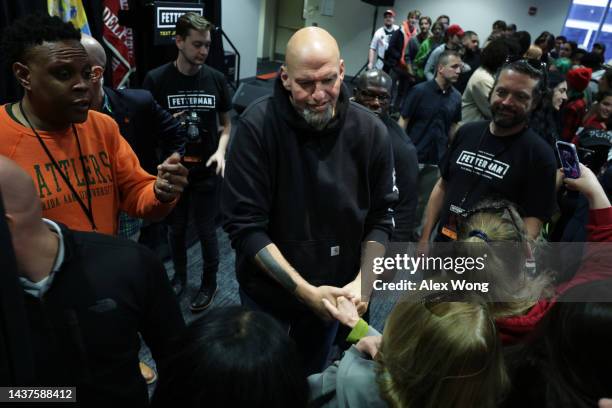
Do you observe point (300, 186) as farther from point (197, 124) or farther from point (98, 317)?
point (197, 124)

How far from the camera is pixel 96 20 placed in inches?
111

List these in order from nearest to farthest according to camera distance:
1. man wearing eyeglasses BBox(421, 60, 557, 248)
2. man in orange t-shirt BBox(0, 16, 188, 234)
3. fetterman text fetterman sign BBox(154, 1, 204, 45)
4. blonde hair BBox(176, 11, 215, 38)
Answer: man in orange t-shirt BBox(0, 16, 188, 234)
man wearing eyeglasses BBox(421, 60, 557, 248)
blonde hair BBox(176, 11, 215, 38)
fetterman text fetterman sign BBox(154, 1, 204, 45)

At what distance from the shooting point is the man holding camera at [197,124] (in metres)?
2.38

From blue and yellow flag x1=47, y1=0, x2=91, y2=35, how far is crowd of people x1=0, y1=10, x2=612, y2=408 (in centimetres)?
72

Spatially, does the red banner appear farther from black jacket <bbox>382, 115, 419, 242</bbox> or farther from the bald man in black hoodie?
black jacket <bbox>382, 115, 419, 242</bbox>

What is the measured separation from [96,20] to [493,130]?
106 inches

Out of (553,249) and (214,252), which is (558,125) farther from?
(214,252)

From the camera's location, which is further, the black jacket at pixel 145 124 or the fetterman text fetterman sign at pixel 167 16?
the fetterman text fetterman sign at pixel 167 16

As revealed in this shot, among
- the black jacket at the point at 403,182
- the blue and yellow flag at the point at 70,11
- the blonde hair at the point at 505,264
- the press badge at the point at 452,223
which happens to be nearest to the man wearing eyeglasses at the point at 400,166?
the black jacket at the point at 403,182

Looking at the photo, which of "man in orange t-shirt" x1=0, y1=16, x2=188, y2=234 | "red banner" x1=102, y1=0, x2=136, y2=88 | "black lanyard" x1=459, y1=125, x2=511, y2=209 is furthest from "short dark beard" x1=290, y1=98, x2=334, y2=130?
"red banner" x1=102, y1=0, x2=136, y2=88

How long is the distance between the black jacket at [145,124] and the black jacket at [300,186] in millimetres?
854

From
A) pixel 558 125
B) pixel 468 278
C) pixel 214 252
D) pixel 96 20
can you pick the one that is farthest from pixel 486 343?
pixel 558 125

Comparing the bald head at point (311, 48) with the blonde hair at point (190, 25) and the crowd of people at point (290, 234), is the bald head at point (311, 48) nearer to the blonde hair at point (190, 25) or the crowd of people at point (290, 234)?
the crowd of people at point (290, 234)

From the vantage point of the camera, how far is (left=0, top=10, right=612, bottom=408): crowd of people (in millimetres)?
879
